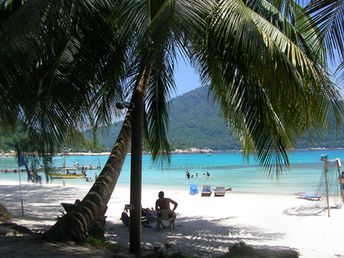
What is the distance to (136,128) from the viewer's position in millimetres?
6973

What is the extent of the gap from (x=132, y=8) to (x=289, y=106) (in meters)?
2.17

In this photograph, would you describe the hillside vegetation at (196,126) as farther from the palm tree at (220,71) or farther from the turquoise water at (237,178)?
the turquoise water at (237,178)

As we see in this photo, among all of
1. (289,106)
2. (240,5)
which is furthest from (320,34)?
(289,106)

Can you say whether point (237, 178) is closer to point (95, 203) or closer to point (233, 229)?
point (233, 229)

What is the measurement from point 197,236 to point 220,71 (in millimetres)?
5069

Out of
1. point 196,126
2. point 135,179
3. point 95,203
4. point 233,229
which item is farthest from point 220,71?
point 196,126

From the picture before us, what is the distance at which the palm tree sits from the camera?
15.0ft

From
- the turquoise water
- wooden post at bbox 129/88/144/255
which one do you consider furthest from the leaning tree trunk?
the turquoise water

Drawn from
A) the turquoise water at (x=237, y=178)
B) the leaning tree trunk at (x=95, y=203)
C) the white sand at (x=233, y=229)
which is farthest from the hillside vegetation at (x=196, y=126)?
the white sand at (x=233, y=229)

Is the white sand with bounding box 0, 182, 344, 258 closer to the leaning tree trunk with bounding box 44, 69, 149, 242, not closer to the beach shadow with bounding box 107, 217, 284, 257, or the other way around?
the beach shadow with bounding box 107, 217, 284, 257

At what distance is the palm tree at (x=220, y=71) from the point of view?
4.57 metres

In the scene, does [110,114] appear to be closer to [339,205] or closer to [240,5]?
[240,5]

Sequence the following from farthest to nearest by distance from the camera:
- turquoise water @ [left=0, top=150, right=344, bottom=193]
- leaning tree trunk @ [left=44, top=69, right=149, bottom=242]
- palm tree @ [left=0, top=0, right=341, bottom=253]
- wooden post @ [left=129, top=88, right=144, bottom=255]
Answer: turquoise water @ [left=0, top=150, right=344, bottom=193], wooden post @ [left=129, top=88, right=144, bottom=255], leaning tree trunk @ [left=44, top=69, right=149, bottom=242], palm tree @ [left=0, top=0, right=341, bottom=253]

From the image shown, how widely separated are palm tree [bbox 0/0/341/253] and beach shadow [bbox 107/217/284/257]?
192 cm
